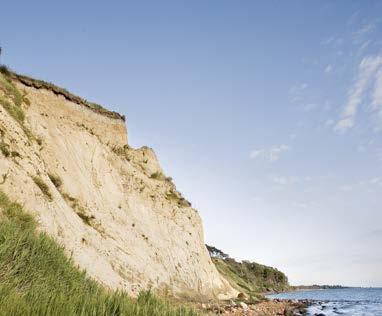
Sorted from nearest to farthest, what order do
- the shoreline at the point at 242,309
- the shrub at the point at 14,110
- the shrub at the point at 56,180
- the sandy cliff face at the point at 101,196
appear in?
the sandy cliff face at the point at 101,196 < the shrub at the point at 14,110 < the shrub at the point at 56,180 < the shoreline at the point at 242,309

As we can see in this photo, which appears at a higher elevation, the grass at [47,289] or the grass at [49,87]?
the grass at [49,87]

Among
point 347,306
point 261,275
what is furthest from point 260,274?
point 347,306

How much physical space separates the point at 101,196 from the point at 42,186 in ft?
25.8

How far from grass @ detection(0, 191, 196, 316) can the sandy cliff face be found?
746 cm

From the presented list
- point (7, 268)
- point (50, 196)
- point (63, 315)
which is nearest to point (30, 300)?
point (63, 315)

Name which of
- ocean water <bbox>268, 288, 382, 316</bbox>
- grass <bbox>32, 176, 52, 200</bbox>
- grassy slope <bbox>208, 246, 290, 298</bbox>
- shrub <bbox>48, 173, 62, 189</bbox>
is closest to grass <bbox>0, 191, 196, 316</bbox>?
grass <bbox>32, 176, 52, 200</bbox>

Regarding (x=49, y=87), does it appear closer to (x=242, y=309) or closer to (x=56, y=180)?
(x=56, y=180)

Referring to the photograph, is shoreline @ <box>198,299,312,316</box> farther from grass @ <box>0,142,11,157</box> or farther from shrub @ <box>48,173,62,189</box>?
grass @ <box>0,142,11,157</box>

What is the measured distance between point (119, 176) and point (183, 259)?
8826mm

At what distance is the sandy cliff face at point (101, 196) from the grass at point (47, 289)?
7459 millimetres

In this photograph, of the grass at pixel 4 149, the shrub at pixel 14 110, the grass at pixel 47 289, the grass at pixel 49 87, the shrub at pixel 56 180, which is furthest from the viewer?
the grass at pixel 49 87

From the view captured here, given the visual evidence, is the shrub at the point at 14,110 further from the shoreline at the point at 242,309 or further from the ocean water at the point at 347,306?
the ocean water at the point at 347,306

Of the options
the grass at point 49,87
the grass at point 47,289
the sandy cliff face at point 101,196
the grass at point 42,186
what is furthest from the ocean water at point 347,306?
the grass at point 47,289

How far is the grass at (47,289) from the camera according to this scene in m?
4.88
